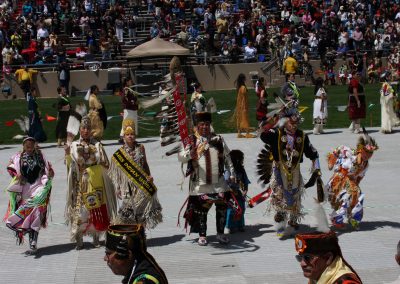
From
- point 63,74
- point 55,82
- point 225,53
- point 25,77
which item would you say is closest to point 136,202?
point 63,74

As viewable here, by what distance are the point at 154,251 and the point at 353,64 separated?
2493 centimetres

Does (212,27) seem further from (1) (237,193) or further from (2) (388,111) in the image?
(1) (237,193)

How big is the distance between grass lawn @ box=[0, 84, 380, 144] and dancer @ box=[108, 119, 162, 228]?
5.50 metres

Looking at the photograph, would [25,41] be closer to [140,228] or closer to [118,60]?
[118,60]

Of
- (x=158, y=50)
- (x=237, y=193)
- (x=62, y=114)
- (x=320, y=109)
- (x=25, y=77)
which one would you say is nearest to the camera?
(x=237, y=193)

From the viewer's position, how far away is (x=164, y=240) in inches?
441

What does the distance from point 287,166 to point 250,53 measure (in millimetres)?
25111

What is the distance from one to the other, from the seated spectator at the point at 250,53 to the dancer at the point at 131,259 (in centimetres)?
3068

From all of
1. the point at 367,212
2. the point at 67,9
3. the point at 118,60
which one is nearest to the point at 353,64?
the point at 118,60

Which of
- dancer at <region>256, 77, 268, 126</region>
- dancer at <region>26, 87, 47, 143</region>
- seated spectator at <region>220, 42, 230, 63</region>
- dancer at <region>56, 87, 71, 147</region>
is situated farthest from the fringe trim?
seated spectator at <region>220, 42, 230, 63</region>

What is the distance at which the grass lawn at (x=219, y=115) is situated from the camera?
21.7 meters

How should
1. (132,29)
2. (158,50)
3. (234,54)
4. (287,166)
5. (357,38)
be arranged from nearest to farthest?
(287,166) → (158,50) → (234,54) → (357,38) → (132,29)

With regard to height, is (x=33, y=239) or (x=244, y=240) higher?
(x=33, y=239)

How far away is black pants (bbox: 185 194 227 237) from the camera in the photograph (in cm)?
1077
